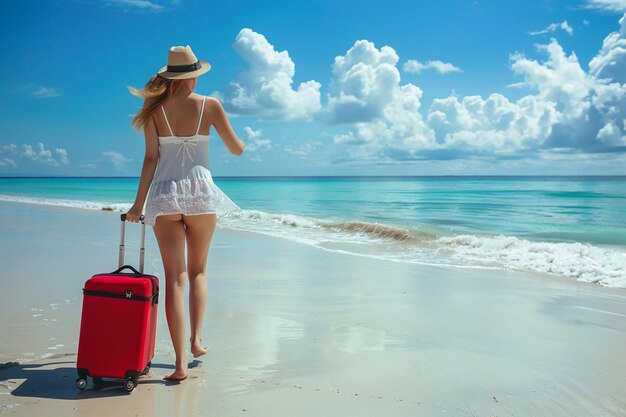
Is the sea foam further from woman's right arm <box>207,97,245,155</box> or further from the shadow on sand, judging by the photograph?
the shadow on sand

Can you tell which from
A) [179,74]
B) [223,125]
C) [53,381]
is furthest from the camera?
[223,125]

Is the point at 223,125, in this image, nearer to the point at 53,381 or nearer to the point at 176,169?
the point at 176,169

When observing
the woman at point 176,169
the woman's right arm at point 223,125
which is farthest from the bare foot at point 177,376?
the woman's right arm at point 223,125

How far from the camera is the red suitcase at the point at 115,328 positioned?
289 centimetres

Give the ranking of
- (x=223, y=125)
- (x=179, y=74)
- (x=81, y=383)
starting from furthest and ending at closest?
(x=223, y=125) < (x=179, y=74) < (x=81, y=383)

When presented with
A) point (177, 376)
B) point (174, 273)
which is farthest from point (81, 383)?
point (174, 273)

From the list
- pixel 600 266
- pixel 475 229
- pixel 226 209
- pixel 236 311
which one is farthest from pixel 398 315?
pixel 475 229

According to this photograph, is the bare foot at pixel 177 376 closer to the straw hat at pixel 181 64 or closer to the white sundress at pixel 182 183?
the white sundress at pixel 182 183

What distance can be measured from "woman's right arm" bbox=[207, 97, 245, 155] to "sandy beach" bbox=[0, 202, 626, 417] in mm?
1379

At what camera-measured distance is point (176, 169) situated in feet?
10.3

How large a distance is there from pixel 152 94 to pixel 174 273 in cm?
104

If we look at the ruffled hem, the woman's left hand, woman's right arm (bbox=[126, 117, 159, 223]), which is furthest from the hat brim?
the woman's left hand

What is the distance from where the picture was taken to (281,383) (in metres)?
3.11

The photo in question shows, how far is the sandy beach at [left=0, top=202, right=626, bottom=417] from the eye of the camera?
2.85 metres
